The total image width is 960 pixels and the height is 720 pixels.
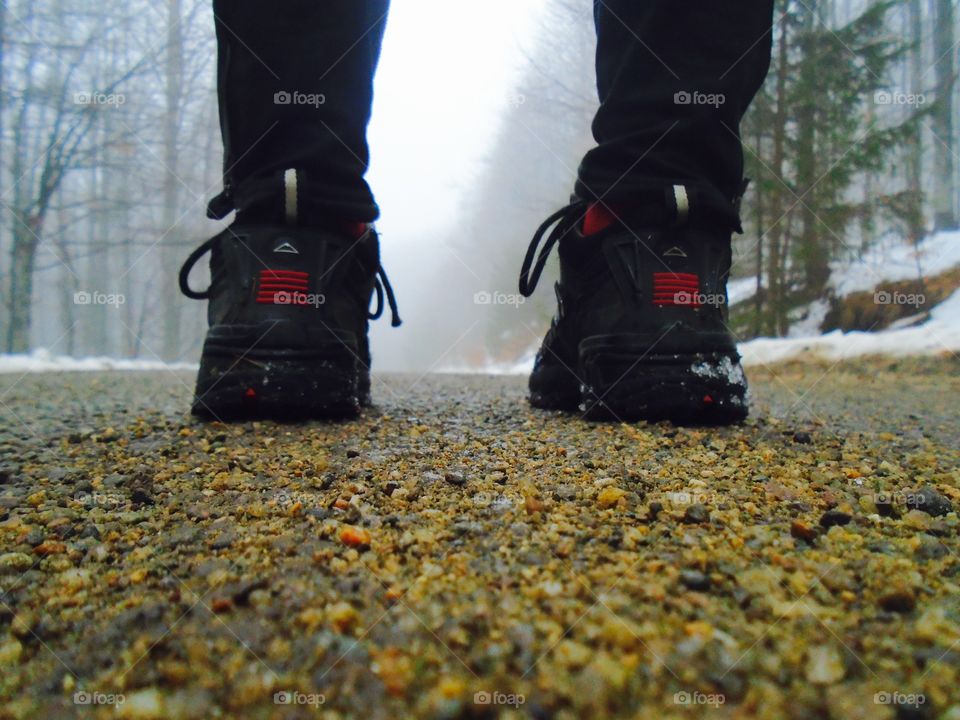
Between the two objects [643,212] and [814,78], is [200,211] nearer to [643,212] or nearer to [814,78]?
[814,78]

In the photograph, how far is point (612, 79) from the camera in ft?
3.51

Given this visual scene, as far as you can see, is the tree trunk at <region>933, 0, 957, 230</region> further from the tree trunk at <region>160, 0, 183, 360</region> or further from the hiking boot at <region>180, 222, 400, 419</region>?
the tree trunk at <region>160, 0, 183, 360</region>

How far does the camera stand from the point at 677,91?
39.4 inches

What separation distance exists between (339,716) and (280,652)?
0.07 m

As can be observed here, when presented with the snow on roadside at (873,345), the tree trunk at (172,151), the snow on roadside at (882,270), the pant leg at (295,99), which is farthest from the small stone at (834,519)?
the tree trunk at (172,151)

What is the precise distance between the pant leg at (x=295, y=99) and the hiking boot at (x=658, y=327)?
43 cm

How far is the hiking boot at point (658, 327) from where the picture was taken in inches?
38.0

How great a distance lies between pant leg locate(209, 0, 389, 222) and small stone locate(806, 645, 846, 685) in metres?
0.97

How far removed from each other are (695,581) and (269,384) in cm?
78

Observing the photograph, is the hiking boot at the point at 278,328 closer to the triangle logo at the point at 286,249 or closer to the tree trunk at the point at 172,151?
the triangle logo at the point at 286,249

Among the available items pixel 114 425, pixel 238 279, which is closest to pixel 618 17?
pixel 238 279

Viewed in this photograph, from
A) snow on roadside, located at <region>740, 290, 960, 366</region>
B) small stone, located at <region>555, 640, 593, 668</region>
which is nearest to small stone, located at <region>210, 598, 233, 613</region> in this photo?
small stone, located at <region>555, 640, 593, 668</region>

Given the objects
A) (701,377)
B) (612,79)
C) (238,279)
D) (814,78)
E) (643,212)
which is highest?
(814,78)

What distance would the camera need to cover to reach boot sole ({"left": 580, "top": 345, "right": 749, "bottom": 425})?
96 centimetres
